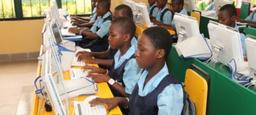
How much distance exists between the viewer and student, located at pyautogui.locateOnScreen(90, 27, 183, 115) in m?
1.56

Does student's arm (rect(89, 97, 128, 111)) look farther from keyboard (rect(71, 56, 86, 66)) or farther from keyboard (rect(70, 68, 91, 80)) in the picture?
keyboard (rect(71, 56, 86, 66))

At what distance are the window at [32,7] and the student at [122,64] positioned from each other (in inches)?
119

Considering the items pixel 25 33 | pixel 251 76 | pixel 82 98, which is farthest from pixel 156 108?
pixel 25 33

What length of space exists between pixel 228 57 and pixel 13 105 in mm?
2351

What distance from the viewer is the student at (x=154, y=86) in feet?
5.12

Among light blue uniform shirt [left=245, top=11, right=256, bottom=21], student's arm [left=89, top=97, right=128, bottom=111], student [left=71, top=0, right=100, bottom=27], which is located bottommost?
student's arm [left=89, top=97, right=128, bottom=111]

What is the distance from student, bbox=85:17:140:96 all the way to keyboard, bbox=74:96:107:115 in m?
0.38

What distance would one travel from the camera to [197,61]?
98.0 inches

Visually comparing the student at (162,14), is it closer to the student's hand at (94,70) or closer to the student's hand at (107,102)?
the student's hand at (94,70)

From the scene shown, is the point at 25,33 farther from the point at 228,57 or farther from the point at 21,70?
the point at 228,57

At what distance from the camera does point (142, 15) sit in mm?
4000

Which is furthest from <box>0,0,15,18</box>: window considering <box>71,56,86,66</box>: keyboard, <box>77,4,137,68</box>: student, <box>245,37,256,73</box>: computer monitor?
<box>245,37,256,73</box>: computer monitor

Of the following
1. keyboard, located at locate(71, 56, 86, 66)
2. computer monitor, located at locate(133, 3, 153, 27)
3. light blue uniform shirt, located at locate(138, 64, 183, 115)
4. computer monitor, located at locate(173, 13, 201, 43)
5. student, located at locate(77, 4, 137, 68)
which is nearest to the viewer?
light blue uniform shirt, located at locate(138, 64, 183, 115)

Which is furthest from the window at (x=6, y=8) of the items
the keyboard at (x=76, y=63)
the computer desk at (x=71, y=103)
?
the computer desk at (x=71, y=103)
